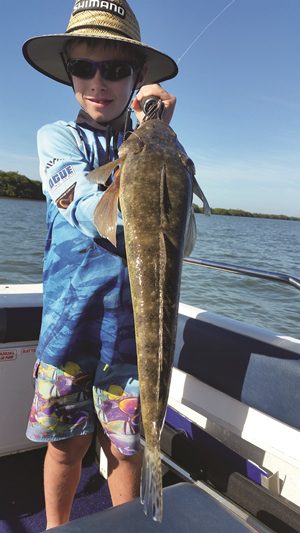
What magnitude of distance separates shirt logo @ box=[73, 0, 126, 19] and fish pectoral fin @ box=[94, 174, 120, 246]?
1.11 metres

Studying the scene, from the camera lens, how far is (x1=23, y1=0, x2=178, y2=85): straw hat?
2.12 meters

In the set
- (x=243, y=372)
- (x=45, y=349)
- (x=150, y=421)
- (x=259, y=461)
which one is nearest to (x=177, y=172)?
(x=150, y=421)

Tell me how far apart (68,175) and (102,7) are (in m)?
0.93

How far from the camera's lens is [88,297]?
7.23 ft

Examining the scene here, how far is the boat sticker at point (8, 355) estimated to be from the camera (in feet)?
11.0

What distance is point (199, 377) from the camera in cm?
316

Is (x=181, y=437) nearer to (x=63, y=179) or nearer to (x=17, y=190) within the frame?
(x=63, y=179)

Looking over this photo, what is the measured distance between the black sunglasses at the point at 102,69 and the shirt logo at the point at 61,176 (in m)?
0.54

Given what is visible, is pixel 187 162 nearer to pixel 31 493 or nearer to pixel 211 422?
pixel 211 422

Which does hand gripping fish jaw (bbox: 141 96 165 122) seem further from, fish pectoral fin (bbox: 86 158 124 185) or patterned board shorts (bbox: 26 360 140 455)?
patterned board shorts (bbox: 26 360 140 455)

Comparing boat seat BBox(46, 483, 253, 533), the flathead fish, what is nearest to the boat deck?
boat seat BBox(46, 483, 253, 533)

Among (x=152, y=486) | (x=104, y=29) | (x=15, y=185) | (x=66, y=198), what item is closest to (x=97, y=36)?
(x=104, y=29)

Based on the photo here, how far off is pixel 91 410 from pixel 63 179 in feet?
4.06

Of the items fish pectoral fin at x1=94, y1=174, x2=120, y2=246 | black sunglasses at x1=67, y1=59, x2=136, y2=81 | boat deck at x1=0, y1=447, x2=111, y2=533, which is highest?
black sunglasses at x1=67, y1=59, x2=136, y2=81
